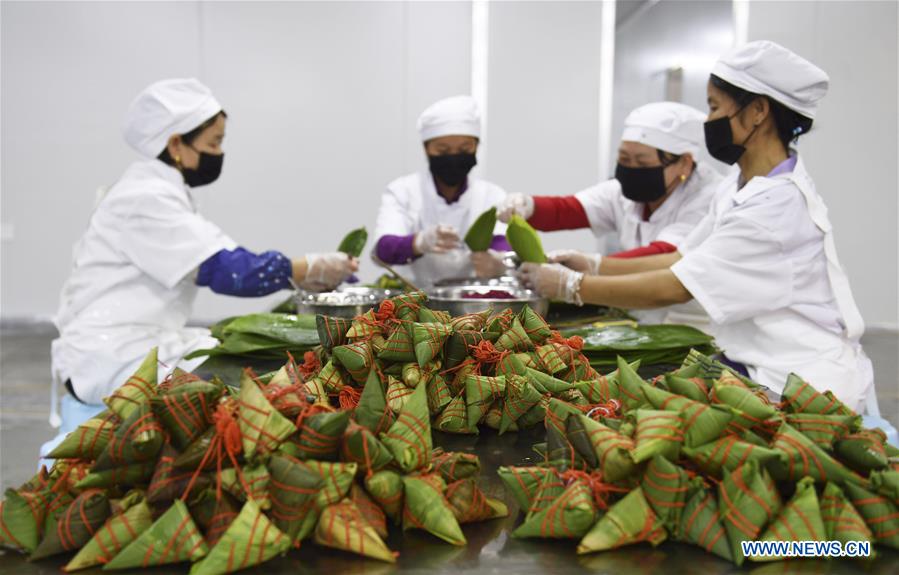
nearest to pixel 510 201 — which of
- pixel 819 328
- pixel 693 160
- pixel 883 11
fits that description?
pixel 693 160

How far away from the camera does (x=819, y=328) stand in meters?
2.34

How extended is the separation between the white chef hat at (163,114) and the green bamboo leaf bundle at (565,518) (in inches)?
97.9

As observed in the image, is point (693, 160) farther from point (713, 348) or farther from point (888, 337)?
point (888, 337)

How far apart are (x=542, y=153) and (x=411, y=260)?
2.74 m

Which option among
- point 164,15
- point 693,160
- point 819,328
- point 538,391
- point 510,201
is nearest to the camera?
point 538,391

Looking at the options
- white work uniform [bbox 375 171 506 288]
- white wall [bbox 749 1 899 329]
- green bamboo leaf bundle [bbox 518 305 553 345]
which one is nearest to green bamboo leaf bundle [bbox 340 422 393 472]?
green bamboo leaf bundle [bbox 518 305 553 345]

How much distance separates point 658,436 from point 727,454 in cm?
9

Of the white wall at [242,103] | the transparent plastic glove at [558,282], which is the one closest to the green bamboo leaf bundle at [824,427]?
the transparent plastic glove at [558,282]

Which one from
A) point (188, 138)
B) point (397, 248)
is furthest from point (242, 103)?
point (188, 138)

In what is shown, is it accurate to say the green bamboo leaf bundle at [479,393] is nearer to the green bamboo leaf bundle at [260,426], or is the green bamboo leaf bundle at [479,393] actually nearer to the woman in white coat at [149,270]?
the green bamboo leaf bundle at [260,426]

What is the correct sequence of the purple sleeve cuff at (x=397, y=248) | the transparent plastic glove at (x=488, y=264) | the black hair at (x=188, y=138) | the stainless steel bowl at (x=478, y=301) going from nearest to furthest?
the stainless steel bowl at (x=478, y=301) < the black hair at (x=188, y=138) < the transparent plastic glove at (x=488, y=264) < the purple sleeve cuff at (x=397, y=248)

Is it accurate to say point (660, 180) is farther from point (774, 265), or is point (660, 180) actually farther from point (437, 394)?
point (437, 394)

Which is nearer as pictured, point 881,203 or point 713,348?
point 713,348

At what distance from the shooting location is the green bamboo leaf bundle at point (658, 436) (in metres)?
0.95
